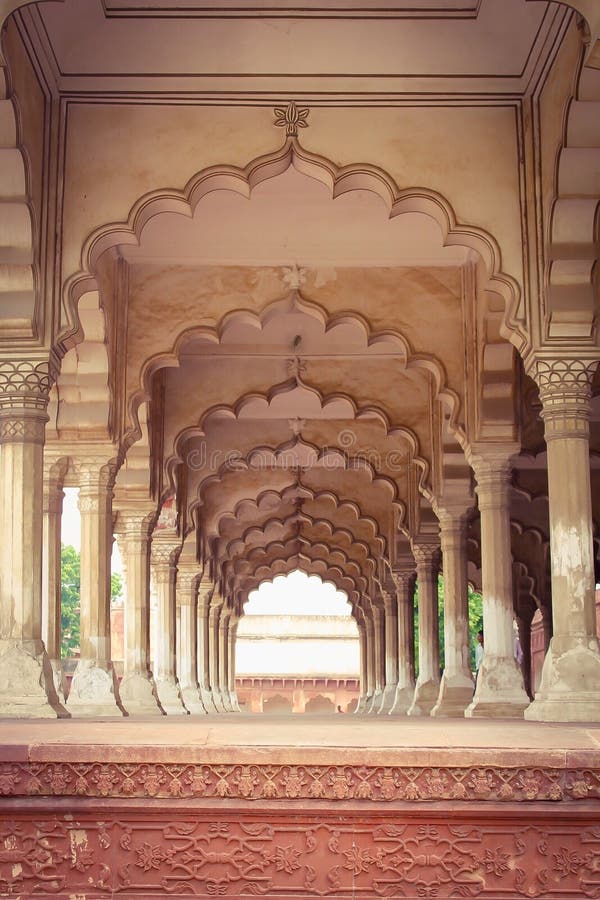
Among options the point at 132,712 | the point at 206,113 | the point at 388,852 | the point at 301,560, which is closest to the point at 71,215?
the point at 206,113

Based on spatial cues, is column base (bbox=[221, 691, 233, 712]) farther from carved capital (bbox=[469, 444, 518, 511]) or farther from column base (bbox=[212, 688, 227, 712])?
carved capital (bbox=[469, 444, 518, 511])

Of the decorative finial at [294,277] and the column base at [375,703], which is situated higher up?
the decorative finial at [294,277]

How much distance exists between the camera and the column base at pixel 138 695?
1663cm

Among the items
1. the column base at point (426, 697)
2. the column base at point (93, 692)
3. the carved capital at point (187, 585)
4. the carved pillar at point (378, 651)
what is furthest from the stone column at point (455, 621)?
Answer: the carved pillar at point (378, 651)

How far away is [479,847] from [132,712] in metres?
11.4

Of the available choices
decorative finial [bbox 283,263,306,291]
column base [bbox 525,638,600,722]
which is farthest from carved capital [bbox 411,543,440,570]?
column base [bbox 525,638,600,722]

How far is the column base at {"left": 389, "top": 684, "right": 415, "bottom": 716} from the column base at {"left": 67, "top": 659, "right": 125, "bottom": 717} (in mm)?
10494

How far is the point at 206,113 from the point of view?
10.1 meters

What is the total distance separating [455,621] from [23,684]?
25.5 feet

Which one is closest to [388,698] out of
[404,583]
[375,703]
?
[375,703]

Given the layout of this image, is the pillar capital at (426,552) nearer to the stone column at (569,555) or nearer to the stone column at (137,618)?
the stone column at (137,618)

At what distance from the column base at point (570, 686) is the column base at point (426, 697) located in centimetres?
938

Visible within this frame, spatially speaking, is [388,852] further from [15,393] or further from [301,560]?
[301,560]

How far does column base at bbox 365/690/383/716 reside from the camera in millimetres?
28641
